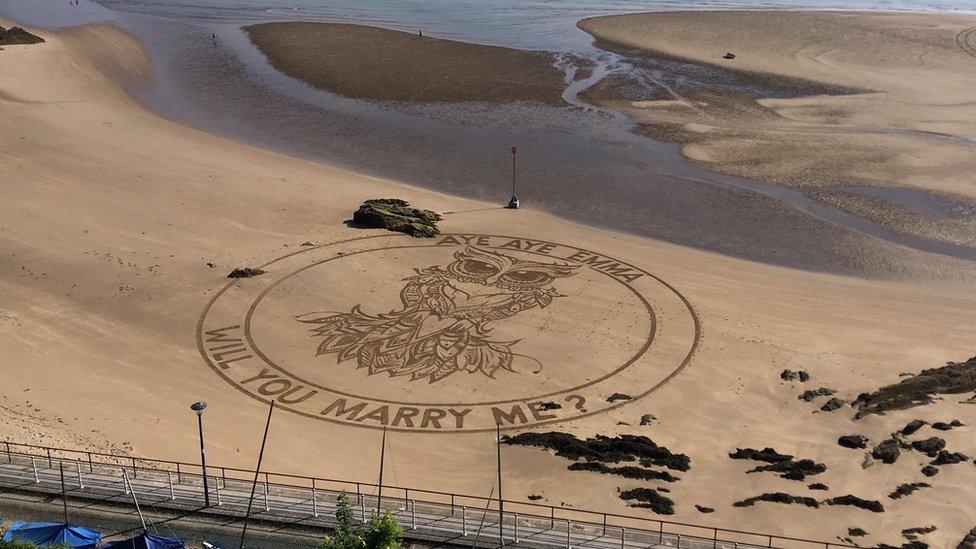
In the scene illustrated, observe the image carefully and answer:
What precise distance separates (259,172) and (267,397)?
92.5 feet

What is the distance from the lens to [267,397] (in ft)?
115

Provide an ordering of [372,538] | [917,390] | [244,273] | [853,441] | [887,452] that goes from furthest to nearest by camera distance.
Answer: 1. [244,273]
2. [917,390]
3. [853,441]
4. [887,452]
5. [372,538]

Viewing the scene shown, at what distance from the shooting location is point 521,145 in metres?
68.5

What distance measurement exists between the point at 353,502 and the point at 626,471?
948 centimetres

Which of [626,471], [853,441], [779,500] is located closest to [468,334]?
[626,471]

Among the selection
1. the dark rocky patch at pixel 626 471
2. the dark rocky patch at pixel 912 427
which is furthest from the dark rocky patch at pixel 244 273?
the dark rocky patch at pixel 912 427

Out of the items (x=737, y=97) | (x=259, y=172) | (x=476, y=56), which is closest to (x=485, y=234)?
(x=259, y=172)

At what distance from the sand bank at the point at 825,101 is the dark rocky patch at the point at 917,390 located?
19726 mm

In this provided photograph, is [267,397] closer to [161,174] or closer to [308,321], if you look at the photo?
[308,321]

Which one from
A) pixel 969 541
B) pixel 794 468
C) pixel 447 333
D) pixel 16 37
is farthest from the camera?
pixel 16 37

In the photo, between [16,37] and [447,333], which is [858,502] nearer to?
[447,333]

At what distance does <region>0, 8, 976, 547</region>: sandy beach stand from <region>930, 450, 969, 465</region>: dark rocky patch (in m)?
0.28

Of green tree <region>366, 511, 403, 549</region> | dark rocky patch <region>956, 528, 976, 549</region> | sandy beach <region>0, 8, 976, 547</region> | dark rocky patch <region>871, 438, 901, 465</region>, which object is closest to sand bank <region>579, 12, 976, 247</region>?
sandy beach <region>0, 8, 976, 547</region>

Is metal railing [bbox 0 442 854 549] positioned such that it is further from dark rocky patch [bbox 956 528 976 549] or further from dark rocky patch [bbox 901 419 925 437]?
dark rocky patch [bbox 901 419 925 437]
